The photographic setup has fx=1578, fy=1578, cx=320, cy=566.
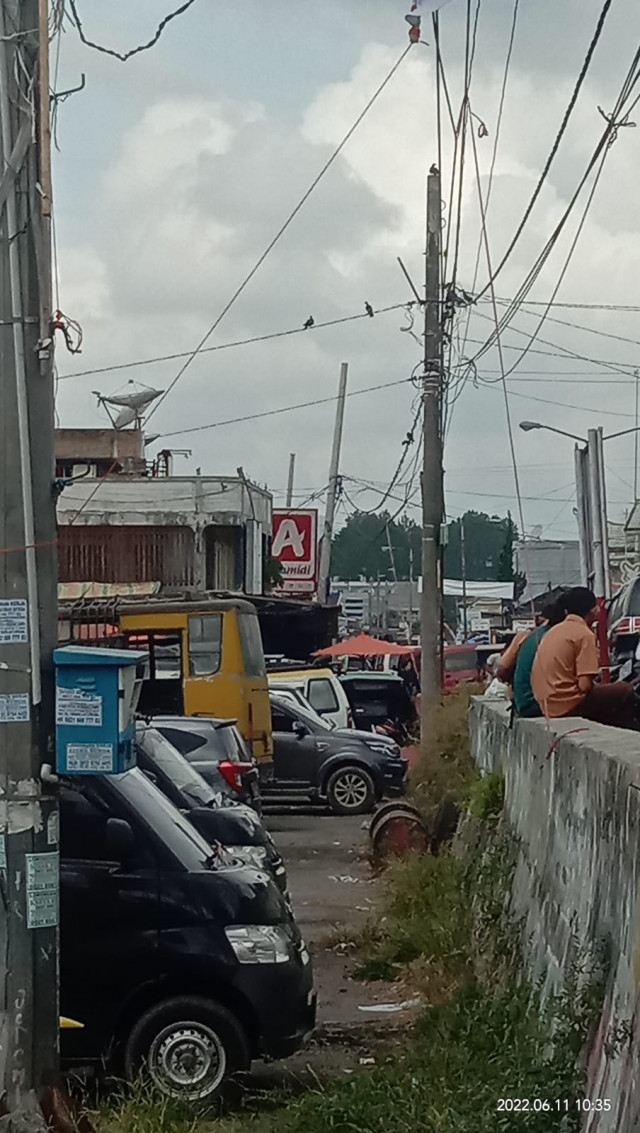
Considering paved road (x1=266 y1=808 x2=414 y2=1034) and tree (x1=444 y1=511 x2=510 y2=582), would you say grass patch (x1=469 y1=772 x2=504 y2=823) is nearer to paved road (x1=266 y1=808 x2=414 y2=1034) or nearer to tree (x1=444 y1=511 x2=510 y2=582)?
paved road (x1=266 y1=808 x2=414 y2=1034)

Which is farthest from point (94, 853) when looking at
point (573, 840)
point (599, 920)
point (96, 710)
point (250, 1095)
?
point (599, 920)

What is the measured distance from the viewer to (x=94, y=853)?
24.9ft

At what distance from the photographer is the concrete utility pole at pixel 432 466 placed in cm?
2261

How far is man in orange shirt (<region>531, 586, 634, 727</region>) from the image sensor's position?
9.16 metres

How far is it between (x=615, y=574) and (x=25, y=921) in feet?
175

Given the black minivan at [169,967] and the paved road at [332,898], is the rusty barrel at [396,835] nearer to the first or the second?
the paved road at [332,898]

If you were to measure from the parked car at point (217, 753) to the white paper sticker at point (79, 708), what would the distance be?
25.5 feet

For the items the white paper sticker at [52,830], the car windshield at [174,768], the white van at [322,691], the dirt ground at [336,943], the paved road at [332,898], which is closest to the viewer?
the white paper sticker at [52,830]

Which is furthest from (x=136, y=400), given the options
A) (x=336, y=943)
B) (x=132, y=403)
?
(x=336, y=943)

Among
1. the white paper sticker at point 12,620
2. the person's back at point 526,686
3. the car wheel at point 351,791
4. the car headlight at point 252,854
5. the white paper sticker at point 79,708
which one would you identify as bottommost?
the car wheel at point 351,791

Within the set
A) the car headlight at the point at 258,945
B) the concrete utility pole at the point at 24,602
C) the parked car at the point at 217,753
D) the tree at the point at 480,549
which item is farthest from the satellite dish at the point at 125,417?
the tree at the point at 480,549

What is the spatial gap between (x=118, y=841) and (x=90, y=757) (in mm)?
1816

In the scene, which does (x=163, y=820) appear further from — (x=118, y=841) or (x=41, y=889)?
(x=41, y=889)

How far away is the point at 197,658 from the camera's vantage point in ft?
70.1
